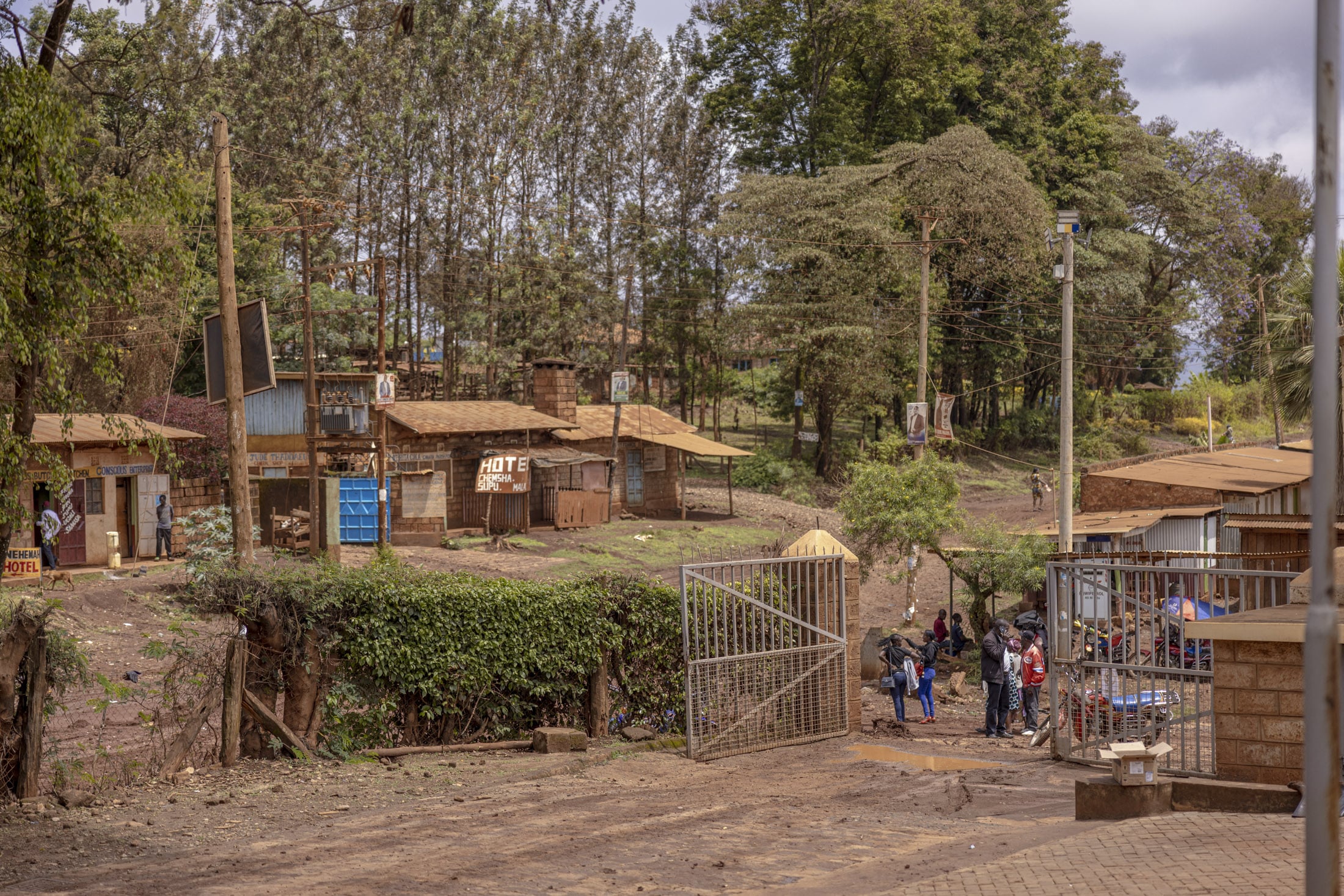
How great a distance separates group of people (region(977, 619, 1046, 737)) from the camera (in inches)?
583

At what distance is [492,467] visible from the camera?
34.7 m

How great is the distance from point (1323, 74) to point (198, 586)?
34.1ft

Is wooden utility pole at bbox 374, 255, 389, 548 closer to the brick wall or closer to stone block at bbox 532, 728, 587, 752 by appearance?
stone block at bbox 532, 728, 587, 752

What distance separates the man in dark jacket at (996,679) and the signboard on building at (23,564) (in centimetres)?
1979

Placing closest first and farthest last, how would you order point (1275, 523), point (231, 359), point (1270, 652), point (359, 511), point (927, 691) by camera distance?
point (1270, 652)
point (927, 691)
point (231, 359)
point (1275, 523)
point (359, 511)

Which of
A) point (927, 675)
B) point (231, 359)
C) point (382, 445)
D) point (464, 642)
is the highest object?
point (231, 359)

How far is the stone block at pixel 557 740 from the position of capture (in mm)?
12922

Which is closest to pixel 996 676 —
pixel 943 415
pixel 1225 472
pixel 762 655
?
pixel 762 655

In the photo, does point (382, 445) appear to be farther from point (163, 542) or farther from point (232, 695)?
point (232, 695)

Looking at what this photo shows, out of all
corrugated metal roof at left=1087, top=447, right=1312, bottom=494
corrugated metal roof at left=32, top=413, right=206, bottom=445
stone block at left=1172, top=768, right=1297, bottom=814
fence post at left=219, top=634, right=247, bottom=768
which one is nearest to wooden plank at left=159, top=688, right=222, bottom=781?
fence post at left=219, top=634, right=247, bottom=768

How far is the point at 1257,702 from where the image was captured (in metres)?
8.74

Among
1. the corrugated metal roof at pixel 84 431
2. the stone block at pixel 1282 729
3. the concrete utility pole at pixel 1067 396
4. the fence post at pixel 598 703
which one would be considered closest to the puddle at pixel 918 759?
the fence post at pixel 598 703

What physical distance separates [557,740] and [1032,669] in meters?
6.85

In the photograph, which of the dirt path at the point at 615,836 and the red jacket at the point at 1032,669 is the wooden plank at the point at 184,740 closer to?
the dirt path at the point at 615,836
